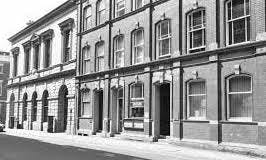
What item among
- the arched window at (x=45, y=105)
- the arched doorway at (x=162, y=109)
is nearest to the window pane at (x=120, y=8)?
the arched doorway at (x=162, y=109)

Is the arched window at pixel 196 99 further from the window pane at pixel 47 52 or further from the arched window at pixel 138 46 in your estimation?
the window pane at pixel 47 52

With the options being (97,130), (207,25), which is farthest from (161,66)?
(97,130)

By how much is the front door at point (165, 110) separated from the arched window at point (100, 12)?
901 centimetres

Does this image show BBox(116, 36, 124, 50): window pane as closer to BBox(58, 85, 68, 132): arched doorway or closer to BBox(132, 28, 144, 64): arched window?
BBox(132, 28, 144, 64): arched window

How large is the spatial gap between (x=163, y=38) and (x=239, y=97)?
657cm

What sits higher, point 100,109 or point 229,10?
point 229,10

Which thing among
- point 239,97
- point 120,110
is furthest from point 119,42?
point 239,97

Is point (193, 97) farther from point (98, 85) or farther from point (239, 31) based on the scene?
point (98, 85)

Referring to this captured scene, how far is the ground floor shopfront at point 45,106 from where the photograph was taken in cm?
3123

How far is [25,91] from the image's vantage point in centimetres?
4178

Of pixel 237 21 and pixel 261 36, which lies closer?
pixel 261 36

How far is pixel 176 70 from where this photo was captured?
19484 mm

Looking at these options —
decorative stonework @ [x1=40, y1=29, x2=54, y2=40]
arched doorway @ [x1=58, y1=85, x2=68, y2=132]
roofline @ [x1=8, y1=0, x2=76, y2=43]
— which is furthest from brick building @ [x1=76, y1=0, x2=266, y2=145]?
decorative stonework @ [x1=40, y1=29, x2=54, y2=40]

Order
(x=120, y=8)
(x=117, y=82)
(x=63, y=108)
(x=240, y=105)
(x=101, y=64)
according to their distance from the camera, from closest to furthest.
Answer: (x=240, y=105)
(x=117, y=82)
(x=120, y=8)
(x=101, y=64)
(x=63, y=108)
